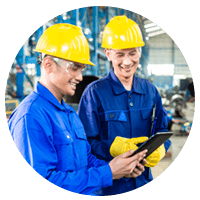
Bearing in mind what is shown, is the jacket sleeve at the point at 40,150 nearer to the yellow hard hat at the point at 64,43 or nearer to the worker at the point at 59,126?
the worker at the point at 59,126

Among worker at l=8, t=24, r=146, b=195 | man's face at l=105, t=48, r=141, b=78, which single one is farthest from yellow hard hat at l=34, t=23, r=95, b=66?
man's face at l=105, t=48, r=141, b=78

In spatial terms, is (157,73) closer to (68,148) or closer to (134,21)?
(134,21)

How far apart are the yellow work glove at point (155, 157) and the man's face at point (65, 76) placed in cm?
92

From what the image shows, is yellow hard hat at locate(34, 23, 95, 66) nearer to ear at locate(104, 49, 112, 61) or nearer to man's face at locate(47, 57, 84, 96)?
man's face at locate(47, 57, 84, 96)

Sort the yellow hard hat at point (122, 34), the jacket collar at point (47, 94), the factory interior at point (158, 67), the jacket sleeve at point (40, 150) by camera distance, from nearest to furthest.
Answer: the jacket sleeve at point (40, 150)
the jacket collar at point (47, 94)
the yellow hard hat at point (122, 34)
the factory interior at point (158, 67)

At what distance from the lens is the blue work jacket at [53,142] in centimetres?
122

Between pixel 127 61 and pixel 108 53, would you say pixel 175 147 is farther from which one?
pixel 108 53

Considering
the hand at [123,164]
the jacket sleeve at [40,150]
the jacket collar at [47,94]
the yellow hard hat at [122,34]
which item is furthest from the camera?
the yellow hard hat at [122,34]

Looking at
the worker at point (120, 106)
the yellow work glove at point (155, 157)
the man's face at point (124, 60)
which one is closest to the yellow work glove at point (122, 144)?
the worker at point (120, 106)

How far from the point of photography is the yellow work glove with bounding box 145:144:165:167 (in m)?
1.79

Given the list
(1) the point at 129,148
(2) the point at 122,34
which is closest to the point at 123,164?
(1) the point at 129,148

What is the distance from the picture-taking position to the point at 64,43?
4.65 ft

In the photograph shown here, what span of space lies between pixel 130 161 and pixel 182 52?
1.08 meters

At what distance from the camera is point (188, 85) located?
74.3 inches
